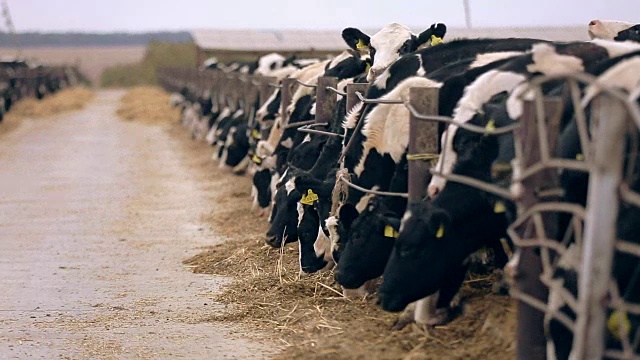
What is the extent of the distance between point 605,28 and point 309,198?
3.74 meters

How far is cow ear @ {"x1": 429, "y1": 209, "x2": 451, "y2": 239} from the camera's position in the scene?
18.9 ft

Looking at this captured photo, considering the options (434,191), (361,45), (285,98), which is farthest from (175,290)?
(285,98)

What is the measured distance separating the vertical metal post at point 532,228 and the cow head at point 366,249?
6.28 ft

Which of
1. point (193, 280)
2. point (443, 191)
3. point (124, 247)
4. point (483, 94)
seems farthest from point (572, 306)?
point (124, 247)

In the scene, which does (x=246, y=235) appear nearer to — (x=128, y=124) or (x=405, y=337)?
(x=405, y=337)

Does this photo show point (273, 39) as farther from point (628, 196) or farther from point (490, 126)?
point (628, 196)

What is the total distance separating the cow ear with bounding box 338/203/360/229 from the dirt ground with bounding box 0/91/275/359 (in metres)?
1.04

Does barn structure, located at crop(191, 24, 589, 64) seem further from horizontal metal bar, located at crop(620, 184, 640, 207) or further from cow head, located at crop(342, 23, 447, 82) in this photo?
horizontal metal bar, located at crop(620, 184, 640, 207)

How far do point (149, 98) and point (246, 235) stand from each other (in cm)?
3461

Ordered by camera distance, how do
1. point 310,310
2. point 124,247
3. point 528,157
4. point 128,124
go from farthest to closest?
point 128,124 < point 124,247 < point 310,310 < point 528,157

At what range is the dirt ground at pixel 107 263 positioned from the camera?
6.72m

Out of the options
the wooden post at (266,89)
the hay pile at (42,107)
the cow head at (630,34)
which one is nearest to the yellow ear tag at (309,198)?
the cow head at (630,34)

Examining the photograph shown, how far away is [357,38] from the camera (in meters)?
11.1

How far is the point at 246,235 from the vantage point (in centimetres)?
1080
